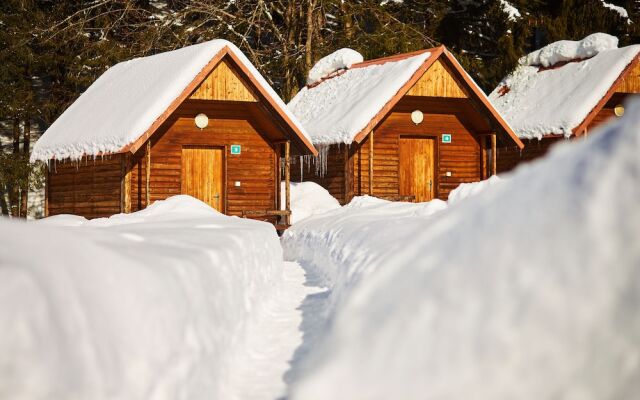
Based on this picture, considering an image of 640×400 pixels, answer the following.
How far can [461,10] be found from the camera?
3509 cm

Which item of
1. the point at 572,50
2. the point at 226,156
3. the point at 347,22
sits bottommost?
the point at 226,156

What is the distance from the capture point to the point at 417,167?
77.5 ft

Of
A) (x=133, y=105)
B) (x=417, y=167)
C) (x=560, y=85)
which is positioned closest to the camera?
(x=133, y=105)

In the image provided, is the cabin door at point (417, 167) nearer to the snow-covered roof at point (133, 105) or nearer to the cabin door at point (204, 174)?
the snow-covered roof at point (133, 105)

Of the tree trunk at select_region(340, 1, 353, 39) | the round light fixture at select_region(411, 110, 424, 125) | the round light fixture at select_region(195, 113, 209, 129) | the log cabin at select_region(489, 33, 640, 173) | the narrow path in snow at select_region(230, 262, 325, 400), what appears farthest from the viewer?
the tree trunk at select_region(340, 1, 353, 39)

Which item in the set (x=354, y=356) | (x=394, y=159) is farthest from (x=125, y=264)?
(x=394, y=159)

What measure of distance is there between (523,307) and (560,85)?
2478cm

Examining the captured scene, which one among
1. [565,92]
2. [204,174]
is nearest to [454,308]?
[204,174]

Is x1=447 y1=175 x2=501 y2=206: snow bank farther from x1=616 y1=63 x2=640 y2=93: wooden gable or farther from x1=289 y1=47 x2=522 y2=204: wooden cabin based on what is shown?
x1=616 y1=63 x2=640 y2=93: wooden gable

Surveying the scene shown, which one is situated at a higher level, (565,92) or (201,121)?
(565,92)

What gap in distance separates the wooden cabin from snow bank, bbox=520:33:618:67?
219 inches

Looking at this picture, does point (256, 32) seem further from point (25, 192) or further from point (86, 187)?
point (86, 187)

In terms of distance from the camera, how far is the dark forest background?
2983 cm

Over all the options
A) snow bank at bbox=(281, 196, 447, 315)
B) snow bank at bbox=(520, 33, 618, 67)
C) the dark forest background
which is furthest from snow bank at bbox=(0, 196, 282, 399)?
the dark forest background
